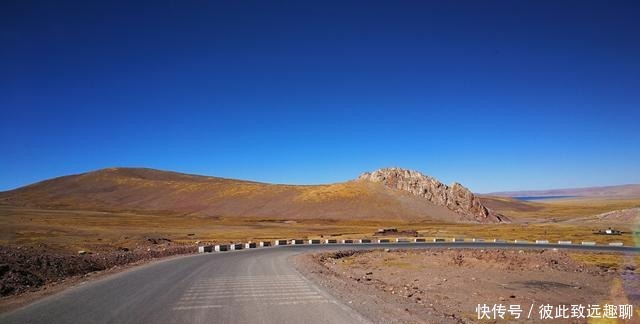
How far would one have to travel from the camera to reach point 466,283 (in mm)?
26562

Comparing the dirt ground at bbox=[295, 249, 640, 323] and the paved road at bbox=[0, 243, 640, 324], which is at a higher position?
the paved road at bbox=[0, 243, 640, 324]

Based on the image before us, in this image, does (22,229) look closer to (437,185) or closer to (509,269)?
(509,269)

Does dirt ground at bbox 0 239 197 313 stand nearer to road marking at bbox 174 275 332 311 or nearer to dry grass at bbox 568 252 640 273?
road marking at bbox 174 275 332 311

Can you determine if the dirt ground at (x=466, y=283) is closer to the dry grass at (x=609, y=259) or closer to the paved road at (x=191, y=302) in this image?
the dry grass at (x=609, y=259)

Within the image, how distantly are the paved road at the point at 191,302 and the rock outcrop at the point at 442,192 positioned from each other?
148 m

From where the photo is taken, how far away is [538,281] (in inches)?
1124

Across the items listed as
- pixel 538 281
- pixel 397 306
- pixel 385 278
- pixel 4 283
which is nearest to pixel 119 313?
pixel 397 306

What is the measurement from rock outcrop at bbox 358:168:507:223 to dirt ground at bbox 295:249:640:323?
4875 inches

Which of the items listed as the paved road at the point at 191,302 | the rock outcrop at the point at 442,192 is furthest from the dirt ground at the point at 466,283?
the rock outcrop at the point at 442,192

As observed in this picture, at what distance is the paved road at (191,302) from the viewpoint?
1402 centimetres

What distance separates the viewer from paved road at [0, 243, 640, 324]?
14.0 metres

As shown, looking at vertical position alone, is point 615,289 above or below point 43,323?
below

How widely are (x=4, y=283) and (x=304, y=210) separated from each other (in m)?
154

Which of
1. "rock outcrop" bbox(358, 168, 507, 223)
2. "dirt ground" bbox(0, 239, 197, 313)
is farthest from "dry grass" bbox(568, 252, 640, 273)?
"rock outcrop" bbox(358, 168, 507, 223)
